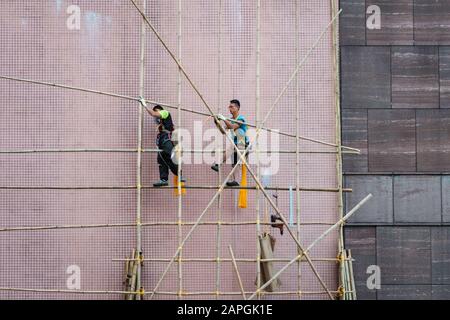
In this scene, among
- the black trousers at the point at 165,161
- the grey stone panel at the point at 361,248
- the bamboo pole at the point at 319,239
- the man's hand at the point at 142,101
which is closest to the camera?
the bamboo pole at the point at 319,239

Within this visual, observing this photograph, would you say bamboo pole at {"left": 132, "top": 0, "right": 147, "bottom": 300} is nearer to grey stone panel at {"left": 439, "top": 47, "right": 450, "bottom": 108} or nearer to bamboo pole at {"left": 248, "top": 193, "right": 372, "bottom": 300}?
bamboo pole at {"left": 248, "top": 193, "right": 372, "bottom": 300}

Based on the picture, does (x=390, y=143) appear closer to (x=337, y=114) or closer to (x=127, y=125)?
(x=337, y=114)

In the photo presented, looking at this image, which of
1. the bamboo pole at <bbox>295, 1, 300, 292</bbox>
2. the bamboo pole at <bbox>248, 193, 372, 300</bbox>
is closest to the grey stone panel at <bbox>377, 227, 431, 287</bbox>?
the bamboo pole at <bbox>248, 193, 372, 300</bbox>

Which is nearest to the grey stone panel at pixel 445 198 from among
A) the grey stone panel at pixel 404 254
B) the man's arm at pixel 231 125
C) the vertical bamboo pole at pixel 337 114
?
the grey stone panel at pixel 404 254

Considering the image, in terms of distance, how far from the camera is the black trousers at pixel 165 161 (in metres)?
16.0

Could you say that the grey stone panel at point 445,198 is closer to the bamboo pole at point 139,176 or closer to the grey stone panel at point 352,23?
the grey stone panel at point 352,23

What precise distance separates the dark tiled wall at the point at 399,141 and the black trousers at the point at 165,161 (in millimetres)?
2553

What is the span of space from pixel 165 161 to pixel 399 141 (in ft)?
11.3

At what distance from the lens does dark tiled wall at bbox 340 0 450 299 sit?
16.4 m

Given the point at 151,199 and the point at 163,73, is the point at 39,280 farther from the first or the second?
the point at 163,73

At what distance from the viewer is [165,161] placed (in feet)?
52.5

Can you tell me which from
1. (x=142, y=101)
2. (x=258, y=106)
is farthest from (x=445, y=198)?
(x=142, y=101)

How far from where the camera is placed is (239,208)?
53.7ft

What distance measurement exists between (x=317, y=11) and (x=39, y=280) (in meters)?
5.62
